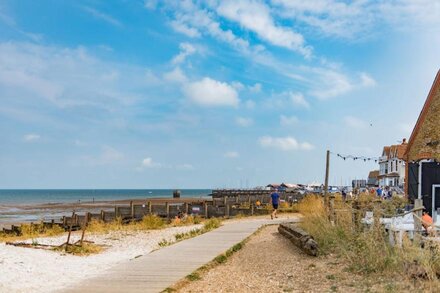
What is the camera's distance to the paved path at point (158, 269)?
9.45 metres

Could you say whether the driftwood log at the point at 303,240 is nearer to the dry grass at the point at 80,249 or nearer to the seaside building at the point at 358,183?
the dry grass at the point at 80,249

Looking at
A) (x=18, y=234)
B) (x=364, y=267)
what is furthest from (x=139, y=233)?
(x=364, y=267)

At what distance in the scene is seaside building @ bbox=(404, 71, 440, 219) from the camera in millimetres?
18172

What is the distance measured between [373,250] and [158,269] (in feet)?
15.3

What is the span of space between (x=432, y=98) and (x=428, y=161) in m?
2.88

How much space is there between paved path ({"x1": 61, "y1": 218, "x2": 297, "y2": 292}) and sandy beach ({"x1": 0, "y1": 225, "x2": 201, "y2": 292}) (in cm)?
65

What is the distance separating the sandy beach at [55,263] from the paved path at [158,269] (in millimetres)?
649

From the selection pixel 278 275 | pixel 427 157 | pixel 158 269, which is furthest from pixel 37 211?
pixel 278 275

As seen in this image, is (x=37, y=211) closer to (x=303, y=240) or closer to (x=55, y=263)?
(x=55, y=263)

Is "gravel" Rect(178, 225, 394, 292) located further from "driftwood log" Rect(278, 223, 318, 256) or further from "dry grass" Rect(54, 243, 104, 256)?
"dry grass" Rect(54, 243, 104, 256)

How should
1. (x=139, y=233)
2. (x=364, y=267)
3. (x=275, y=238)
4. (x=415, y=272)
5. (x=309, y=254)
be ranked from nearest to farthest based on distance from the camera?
(x=415, y=272) → (x=364, y=267) → (x=309, y=254) → (x=275, y=238) → (x=139, y=233)

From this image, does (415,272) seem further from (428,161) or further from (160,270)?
(428,161)

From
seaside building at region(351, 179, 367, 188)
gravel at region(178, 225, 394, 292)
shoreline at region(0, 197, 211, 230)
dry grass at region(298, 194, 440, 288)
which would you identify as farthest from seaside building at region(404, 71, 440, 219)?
seaside building at region(351, 179, 367, 188)

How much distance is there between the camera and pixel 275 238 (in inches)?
690
